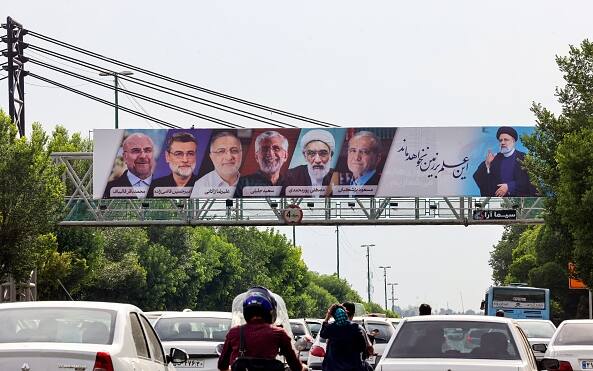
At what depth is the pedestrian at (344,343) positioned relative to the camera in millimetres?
17547

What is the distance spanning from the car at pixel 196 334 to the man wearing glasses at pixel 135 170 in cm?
3641

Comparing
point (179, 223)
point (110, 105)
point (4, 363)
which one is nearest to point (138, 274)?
point (110, 105)

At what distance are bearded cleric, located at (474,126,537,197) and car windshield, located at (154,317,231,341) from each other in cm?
3679

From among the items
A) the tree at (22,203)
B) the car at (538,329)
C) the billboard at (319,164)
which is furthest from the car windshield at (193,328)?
the billboard at (319,164)

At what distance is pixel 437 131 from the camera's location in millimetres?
59219

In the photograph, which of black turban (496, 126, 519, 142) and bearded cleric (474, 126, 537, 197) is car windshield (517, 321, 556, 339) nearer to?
bearded cleric (474, 126, 537, 197)

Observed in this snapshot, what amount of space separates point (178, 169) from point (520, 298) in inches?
561

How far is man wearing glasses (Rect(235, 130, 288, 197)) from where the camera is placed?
194 feet

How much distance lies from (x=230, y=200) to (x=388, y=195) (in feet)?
19.7

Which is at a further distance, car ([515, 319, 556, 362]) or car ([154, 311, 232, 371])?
car ([515, 319, 556, 362])

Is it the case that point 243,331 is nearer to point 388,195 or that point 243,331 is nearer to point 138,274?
point 388,195

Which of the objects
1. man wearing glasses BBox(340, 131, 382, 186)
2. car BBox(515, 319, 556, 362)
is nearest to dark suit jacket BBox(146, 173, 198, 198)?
man wearing glasses BBox(340, 131, 382, 186)

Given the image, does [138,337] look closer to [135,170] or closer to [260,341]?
[260,341]

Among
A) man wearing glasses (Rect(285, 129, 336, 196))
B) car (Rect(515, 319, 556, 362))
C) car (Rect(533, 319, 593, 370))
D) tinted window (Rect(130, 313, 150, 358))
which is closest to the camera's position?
tinted window (Rect(130, 313, 150, 358))
